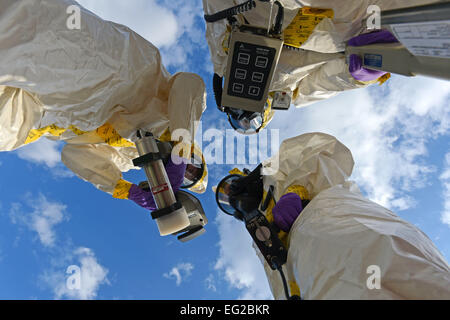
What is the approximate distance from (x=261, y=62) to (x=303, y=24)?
0.40 meters

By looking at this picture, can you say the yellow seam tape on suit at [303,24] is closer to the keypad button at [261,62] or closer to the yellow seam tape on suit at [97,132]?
the keypad button at [261,62]

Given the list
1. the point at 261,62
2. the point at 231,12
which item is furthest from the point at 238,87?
the point at 231,12

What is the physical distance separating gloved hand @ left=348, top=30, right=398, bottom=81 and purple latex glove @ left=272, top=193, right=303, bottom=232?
38.6 inches

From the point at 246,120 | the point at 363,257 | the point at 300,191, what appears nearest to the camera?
the point at 363,257

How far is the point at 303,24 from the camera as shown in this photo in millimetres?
1647

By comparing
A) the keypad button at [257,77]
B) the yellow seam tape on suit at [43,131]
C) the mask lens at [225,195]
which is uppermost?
the keypad button at [257,77]

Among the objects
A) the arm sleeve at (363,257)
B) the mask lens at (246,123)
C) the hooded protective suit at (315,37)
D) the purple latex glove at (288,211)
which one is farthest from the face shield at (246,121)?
the arm sleeve at (363,257)

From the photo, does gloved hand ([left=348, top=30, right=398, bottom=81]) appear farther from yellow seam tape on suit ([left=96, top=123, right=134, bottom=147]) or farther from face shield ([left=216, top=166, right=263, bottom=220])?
yellow seam tape on suit ([left=96, top=123, right=134, bottom=147])

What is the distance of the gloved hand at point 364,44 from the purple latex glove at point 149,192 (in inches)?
50.5

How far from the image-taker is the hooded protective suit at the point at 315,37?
1.55 m

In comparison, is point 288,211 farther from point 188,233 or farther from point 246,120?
point 246,120

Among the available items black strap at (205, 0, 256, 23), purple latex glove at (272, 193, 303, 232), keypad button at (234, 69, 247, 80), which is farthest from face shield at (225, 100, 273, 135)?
purple latex glove at (272, 193, 303, 232)
